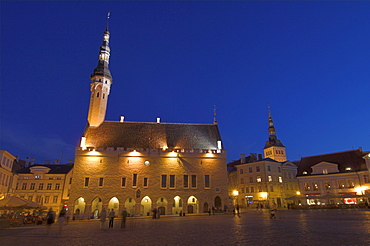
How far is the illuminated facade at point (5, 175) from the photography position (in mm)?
40375

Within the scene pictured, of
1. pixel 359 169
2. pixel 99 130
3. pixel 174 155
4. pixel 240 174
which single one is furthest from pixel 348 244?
pixel 240 174

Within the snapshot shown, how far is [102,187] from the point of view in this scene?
3850 cm

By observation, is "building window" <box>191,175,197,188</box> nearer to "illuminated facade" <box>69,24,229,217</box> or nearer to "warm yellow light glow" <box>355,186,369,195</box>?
"illuminated facade" <box>69,24,229,217</box>

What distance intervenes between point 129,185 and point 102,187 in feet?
12.8

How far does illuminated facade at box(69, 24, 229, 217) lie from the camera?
38562mm

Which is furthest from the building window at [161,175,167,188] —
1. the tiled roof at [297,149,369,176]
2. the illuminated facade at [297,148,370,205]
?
the tiled roof at [297,149,369,176]

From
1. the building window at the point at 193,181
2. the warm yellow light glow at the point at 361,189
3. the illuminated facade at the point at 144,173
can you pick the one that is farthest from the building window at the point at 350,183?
the building window at the point at 193,181

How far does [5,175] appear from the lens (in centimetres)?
4266

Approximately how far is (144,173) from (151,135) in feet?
24.1

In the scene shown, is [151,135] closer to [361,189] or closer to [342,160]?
[342,160]

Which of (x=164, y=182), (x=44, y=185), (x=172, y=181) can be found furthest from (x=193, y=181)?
(x=44, y=185)

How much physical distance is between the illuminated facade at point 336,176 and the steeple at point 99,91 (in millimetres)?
40893

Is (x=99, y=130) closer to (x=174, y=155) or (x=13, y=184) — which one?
(x=174, y=155)

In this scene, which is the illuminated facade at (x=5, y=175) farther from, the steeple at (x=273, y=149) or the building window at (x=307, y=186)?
the steeple at (x=273, y=149)
